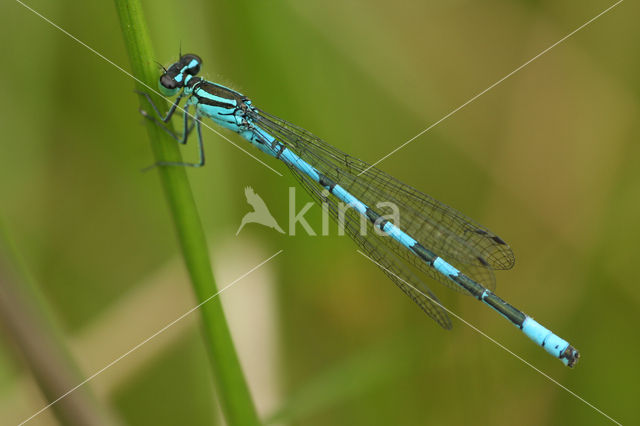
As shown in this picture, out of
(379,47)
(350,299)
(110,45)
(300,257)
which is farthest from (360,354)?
(110,45)

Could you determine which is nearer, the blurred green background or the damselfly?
the blurred green background

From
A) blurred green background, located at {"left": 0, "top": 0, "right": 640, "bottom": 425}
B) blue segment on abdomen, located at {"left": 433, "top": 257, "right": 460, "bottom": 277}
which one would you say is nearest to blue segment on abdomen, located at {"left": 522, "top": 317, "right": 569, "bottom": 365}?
blurred green background, located at {"left": 0, "top": 0, "right": 640, "bottom": 425}

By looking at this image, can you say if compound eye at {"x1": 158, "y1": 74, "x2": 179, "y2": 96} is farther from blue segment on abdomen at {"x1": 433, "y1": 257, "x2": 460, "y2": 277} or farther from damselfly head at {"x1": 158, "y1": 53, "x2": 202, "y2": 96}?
blue segment on abdomen at {"x1": 433, "y1": 257, "x2": 460, "y2": 277}

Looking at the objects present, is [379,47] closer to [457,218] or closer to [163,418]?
[457,218]

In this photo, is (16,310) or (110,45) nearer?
(16,310)

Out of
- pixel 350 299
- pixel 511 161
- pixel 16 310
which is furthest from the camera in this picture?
pixel 511 161

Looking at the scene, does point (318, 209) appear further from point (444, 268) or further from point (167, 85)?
point (167, 85)
